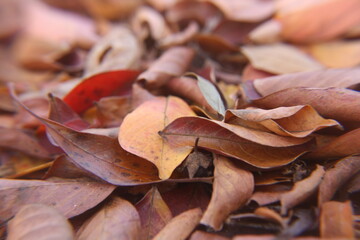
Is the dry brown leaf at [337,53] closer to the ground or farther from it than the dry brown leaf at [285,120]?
closer to the ground

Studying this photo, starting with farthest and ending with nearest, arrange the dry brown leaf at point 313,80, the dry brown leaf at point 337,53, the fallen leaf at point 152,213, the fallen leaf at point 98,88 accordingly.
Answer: the dry brown leaf at point 337,53
the fallen leaf at point 98,88
the dry brown leaf at point 313,80
the fallen leaf at point 152,213

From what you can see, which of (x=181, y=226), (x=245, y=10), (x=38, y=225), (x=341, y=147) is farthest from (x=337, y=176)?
(x=245, y=10)

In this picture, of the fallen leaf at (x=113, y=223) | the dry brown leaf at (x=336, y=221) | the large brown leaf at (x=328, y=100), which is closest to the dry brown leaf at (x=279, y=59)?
the large brown leaf at (x=328, y=100)

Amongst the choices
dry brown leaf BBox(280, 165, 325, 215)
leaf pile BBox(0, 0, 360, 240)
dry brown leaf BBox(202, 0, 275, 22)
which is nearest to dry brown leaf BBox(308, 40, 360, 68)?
leaf pile BBox(0, 0, 360, 240)

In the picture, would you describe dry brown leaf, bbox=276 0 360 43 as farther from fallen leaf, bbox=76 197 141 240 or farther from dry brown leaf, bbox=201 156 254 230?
fallen leaf, bbox=76 197 141 240

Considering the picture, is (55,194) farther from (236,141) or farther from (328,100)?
(328,100)

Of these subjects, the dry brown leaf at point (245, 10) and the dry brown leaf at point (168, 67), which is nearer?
the dry brown leaf at point (168, 67)

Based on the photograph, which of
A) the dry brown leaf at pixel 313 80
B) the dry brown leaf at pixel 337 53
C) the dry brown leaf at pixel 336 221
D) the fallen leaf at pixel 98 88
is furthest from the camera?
the dry brown leaf at pixel 337 53

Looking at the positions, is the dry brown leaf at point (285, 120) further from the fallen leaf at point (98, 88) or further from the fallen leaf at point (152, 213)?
the fallen leaf at point (98, 88)
